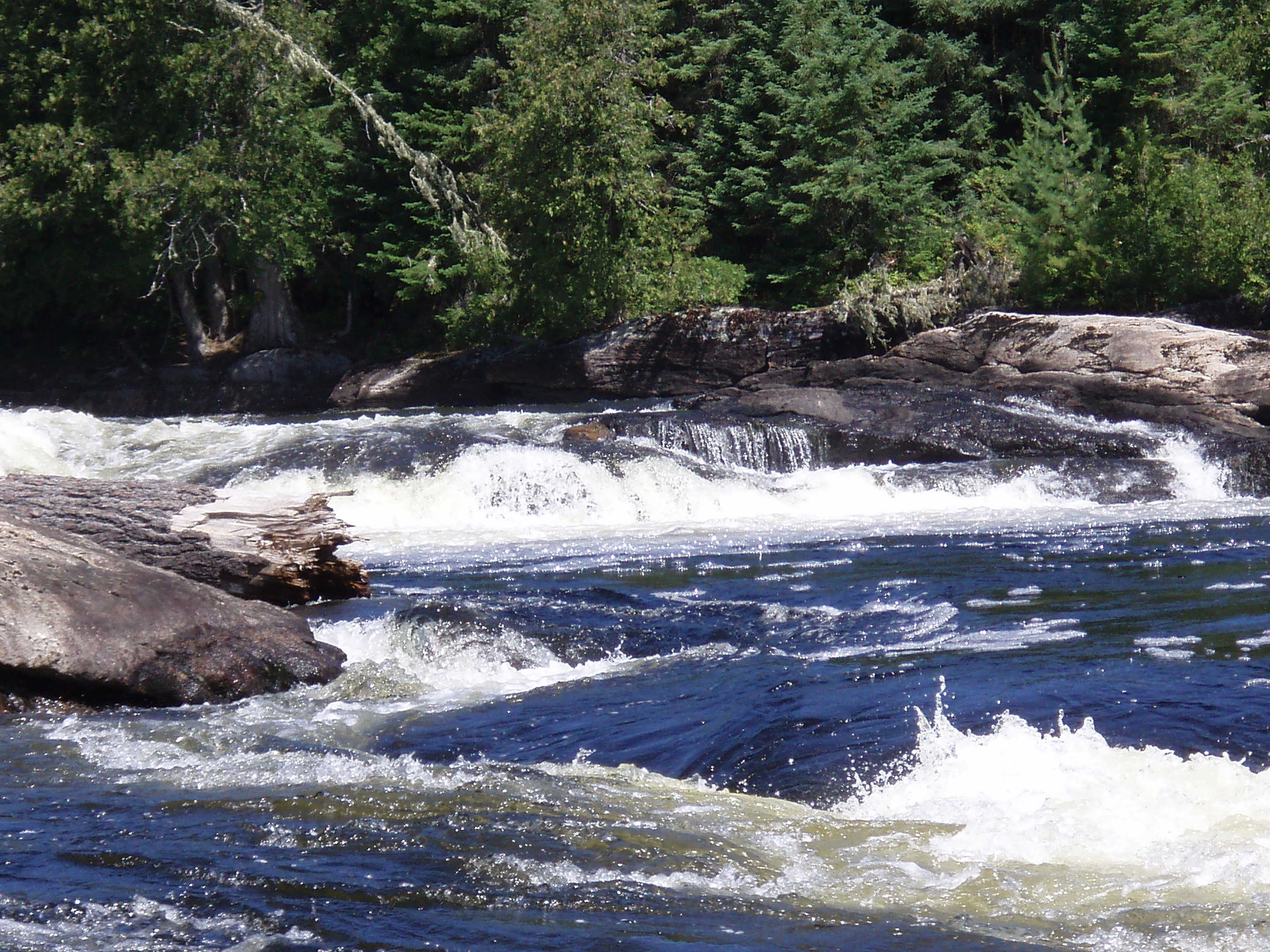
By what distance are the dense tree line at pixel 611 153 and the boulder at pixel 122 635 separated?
17.3 m

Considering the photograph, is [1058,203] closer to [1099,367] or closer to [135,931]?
[1099,367]

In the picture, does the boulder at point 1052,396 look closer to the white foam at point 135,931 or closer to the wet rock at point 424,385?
the wet rock at point 424,385

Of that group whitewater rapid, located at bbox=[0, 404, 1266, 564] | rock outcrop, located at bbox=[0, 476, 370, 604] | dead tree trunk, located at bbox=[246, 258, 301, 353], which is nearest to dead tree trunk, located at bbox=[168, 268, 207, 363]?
dead tree trunk, located at bbox=[246, 258, 301, 353]

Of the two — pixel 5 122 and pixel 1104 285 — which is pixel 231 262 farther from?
pixel 1104 285

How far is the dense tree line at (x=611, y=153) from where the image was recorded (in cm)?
2275

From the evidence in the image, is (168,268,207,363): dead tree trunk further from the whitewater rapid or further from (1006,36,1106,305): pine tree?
(1006,36,1106,305): pine tree

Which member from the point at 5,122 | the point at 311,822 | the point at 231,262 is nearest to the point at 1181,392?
the point at 311,822

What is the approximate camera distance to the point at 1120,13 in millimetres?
25391

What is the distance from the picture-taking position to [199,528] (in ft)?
25.6

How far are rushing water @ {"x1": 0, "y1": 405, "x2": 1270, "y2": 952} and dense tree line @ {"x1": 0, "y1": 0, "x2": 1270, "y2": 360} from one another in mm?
13317

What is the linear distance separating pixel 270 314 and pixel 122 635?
2440 cm

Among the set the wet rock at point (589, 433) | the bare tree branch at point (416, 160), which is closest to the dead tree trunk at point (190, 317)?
the bare tree branch at point (416, 160)

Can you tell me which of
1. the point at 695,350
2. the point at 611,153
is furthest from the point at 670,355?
the point at 611,153

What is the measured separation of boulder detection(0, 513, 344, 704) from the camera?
20.2ft
